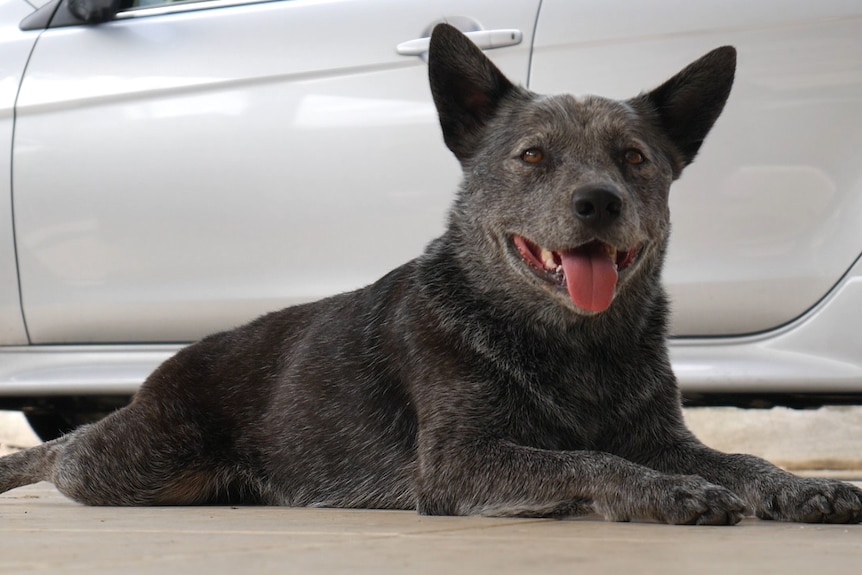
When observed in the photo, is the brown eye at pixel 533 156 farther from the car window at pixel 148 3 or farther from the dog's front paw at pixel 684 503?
the car window at pixel 148 3

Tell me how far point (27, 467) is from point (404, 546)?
212cm

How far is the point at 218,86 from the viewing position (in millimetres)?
4066

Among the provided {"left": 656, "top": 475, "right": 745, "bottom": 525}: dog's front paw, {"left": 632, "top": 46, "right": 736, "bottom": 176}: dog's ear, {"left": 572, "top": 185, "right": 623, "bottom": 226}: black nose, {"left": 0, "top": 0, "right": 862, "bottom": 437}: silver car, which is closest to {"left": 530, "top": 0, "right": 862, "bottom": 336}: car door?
{"left": 0, "top": 0, "right": 862, "bottom": 437}: silver car

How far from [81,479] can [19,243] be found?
3.47ft

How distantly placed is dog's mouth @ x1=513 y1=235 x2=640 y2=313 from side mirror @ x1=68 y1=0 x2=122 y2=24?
5.94 ft

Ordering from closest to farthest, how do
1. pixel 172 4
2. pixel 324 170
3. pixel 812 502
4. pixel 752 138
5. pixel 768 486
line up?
1. pixel 812 502
2. pixel 768 486
3. pixel 752 138
4. pixel 324 170
5. pixel 172 4

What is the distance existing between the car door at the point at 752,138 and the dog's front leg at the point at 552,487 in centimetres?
99

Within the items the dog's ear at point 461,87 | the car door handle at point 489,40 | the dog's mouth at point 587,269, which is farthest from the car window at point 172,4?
the dog's mouth at point 587,269

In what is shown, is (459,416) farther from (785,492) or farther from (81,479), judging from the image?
(81,479)

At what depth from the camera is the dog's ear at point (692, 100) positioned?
3.38m

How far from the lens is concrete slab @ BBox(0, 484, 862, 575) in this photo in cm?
177

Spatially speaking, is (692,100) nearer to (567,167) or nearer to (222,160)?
(567,167)

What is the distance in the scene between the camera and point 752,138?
3.68 metres

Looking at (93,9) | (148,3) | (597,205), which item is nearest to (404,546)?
(597,205)
